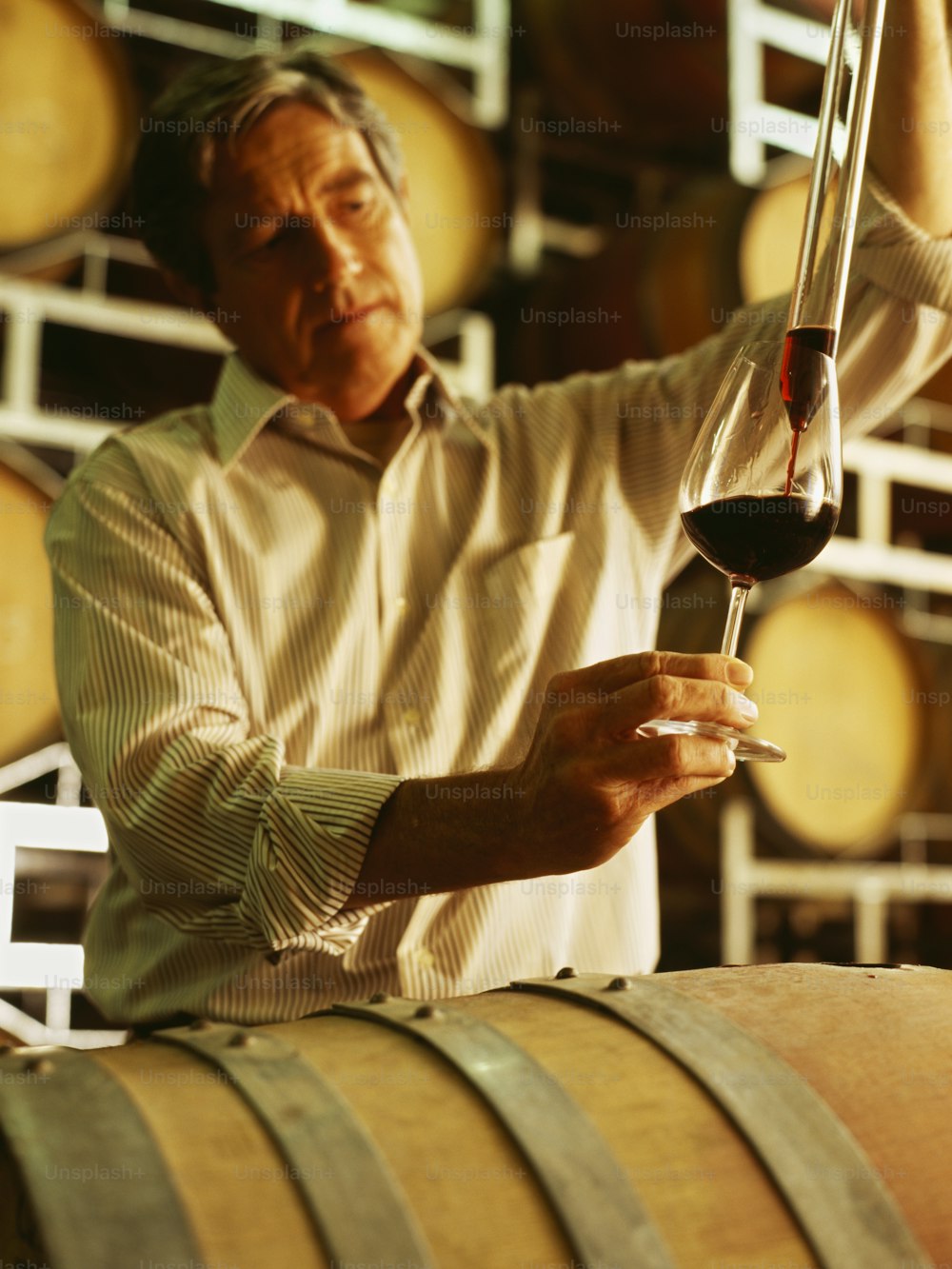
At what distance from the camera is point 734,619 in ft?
3.32

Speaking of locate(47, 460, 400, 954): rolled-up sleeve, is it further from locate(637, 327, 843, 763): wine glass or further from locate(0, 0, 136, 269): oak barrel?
locate(0, 0, 136, 269): oak barrel

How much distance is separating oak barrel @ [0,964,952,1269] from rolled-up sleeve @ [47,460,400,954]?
0.68ft

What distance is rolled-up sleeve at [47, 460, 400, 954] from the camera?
1.21m

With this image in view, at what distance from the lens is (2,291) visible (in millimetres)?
2480

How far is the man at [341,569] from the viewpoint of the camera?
1.31 m

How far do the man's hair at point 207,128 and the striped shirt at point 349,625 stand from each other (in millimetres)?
213

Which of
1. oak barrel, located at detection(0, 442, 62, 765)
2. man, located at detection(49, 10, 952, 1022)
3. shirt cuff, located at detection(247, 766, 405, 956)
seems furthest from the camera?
oak barrel, located at detection(0, 442, 62, 765)

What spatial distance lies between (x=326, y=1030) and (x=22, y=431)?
5.94ft

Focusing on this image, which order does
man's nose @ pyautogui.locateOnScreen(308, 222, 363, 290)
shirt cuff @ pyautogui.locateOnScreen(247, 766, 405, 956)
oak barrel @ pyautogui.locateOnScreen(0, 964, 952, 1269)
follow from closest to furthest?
1. oak barrel @ pyautogui.locateOnScreen(0, 964, 952, 1269)
2. shirt cuff @ pyautogui.locateOnScreen(247, 766, 405, 956)
3. man's nose @ pyautogui.locateOnScreen(308, 222, 363, 290)

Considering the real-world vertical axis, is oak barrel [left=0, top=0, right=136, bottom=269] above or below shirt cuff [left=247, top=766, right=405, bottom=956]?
above

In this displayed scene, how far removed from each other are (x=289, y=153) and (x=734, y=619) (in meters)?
0.96

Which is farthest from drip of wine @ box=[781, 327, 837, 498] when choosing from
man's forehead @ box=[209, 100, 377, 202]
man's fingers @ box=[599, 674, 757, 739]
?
man's forehead @ box=[209, 100, 377, 202]

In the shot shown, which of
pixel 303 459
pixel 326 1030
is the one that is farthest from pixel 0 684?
pixel 326 1030

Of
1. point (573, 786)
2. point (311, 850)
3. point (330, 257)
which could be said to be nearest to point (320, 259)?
point (330, 257)
